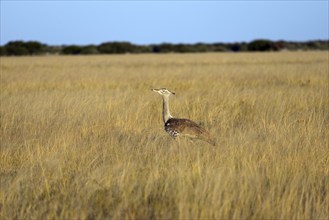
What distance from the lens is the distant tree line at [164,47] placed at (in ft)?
206

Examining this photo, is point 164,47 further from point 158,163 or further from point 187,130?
point 158,163

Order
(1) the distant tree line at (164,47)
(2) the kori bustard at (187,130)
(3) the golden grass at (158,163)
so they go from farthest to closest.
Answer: (1) the distant tree line at (164,47) → (2) the kori bustard at (187,130) → (3) the golden grass at (158,163)

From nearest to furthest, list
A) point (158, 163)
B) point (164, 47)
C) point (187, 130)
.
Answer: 1. point (158, 163)
2. point (187, 130)
3. point (164, 47)

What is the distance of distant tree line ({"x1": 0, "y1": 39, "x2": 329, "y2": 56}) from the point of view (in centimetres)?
6277

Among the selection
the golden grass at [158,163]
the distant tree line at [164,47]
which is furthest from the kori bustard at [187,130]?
the distant tree line at [164,47]

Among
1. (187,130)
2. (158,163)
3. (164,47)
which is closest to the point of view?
(158,163)

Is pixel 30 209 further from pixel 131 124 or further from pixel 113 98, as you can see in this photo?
pixel 113 98

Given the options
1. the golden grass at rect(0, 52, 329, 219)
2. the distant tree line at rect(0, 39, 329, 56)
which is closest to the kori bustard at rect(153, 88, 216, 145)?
the golden grass at rect(0, 52, 329, 219)

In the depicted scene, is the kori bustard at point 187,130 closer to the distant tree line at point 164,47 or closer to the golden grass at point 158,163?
the golden grass at point 158,163

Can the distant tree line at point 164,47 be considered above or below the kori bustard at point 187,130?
below

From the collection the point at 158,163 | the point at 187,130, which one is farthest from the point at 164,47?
the point at 158,163

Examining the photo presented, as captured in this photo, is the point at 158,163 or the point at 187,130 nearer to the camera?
the point at 158,163

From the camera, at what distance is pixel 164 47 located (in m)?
70.1

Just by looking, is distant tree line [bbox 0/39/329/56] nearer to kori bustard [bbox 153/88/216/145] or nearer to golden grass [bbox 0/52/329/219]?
golden grass [bbox 0/52/329/219]
